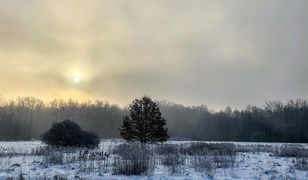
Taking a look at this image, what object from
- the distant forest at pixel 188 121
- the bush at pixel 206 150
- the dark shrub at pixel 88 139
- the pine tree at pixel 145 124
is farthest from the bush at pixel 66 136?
the distant forest at pixel 188 121

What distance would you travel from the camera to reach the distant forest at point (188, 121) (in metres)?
104

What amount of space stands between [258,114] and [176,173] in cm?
11751

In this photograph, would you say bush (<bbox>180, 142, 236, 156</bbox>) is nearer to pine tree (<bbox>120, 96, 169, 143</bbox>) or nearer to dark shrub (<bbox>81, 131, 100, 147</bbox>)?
pine tree (<bbox>120, 96, 169, 143</bbox>)

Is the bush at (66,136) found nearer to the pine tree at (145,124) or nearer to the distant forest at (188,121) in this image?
the pine tree at (145,124)

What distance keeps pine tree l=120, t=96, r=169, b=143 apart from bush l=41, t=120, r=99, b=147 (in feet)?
15.0

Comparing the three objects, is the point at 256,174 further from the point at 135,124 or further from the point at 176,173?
the point at 135,124

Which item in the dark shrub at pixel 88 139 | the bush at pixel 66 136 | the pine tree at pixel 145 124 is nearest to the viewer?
the bush at pixel 66 136

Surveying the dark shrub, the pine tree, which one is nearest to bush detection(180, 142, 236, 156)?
the pine tree

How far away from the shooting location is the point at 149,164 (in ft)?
51.5

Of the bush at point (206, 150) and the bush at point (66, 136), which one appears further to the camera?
the bush at point (66, 136)

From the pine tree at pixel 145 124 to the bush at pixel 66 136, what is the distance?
4586 mm

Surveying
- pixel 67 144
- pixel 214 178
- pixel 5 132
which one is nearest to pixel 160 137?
pixel 67 144

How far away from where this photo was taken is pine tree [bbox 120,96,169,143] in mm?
36625

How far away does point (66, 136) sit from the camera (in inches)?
1286
